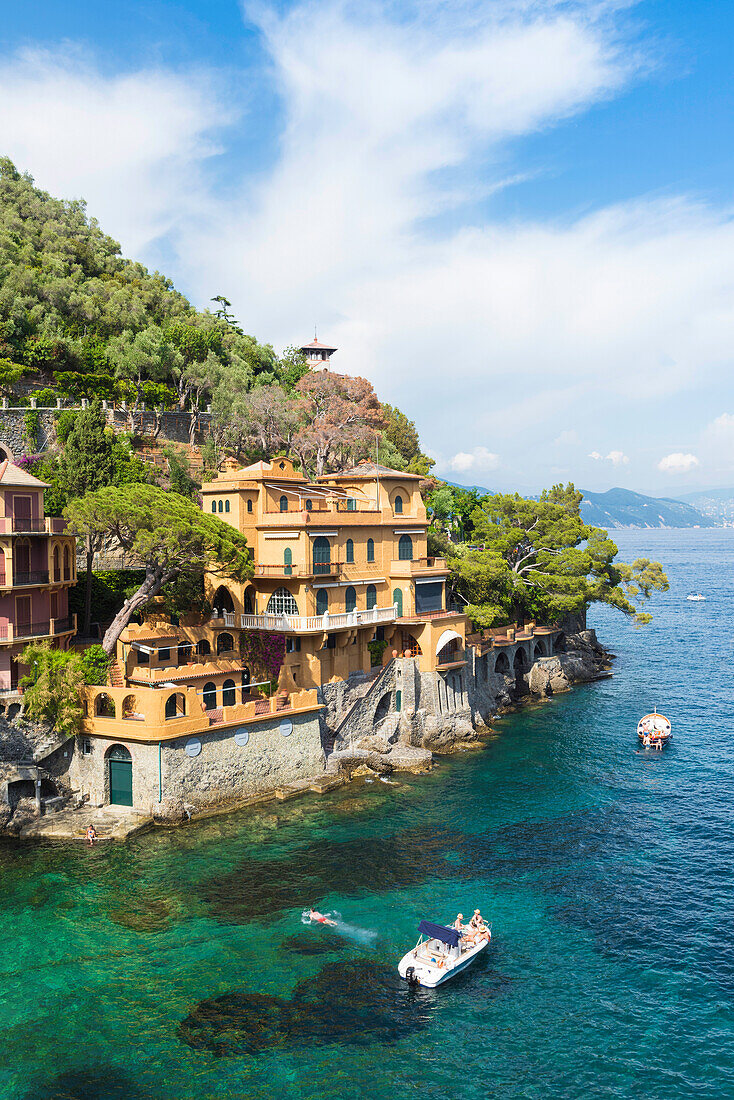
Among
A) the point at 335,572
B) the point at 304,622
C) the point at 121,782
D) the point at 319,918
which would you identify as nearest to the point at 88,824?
the point at 121,782

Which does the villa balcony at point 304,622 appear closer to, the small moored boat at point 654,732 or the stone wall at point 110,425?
the small moored boat at point 654,732

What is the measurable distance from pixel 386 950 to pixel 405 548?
27727mm

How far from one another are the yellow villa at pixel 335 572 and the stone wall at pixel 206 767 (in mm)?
4743

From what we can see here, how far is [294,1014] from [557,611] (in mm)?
50579

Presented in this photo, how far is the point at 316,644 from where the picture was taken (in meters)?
42.7

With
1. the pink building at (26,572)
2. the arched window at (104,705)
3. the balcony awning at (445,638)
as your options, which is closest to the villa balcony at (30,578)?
the pink building at (26,572)

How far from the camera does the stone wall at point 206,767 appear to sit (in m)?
34.3

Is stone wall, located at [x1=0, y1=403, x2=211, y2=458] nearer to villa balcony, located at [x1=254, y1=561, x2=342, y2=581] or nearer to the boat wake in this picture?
villa balcony, located at [x1=254, y1=561, x2=342, y2=581]

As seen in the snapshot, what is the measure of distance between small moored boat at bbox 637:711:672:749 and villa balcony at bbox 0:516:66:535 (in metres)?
37.0

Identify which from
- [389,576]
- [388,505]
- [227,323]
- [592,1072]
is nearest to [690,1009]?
[592,1072]

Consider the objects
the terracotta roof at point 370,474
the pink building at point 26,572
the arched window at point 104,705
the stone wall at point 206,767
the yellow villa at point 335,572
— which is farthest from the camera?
the terracotta roof at point 370,474

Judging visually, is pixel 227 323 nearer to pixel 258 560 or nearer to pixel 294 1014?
pixel 258 560

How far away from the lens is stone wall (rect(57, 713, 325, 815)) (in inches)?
1350

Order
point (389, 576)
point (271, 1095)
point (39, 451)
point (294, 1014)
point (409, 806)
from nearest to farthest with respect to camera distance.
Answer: point (271, 1095)
point (294, 1014)
point (409, 806)
point (389, 576)
point (39, 451)
